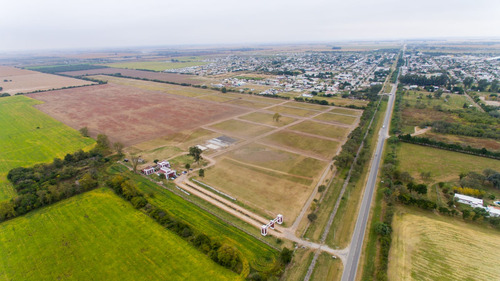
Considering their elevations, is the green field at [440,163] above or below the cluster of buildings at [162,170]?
below

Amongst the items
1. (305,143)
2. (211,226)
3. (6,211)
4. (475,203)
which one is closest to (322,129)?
(305,143)

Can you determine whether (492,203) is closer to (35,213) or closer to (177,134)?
(177,134)

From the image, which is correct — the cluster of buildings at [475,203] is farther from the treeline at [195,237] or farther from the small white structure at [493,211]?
the treeline at [195,237]

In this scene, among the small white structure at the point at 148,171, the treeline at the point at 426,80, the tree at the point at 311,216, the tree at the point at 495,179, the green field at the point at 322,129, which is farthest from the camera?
the treeline at the point at 426,80

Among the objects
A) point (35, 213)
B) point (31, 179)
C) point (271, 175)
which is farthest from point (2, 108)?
point (271, 175)

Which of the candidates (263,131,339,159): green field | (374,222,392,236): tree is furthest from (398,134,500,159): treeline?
(374,222,392,236): tree

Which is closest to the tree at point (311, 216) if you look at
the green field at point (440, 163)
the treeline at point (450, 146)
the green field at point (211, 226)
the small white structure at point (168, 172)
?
the green field at point (211, 226)

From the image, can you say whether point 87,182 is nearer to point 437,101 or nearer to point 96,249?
point 96,249
